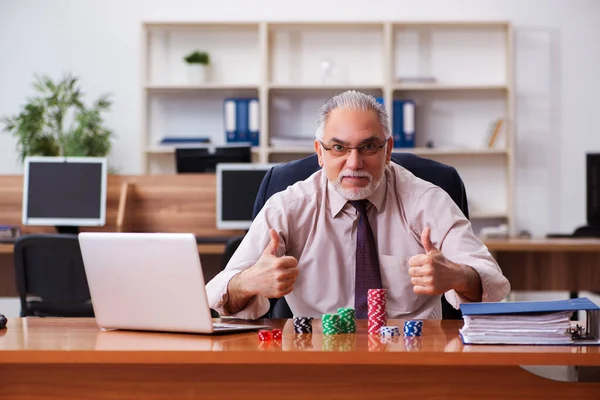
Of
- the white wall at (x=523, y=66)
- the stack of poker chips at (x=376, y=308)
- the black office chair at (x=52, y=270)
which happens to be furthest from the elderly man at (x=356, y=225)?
the white wall at (x=523, y=66)

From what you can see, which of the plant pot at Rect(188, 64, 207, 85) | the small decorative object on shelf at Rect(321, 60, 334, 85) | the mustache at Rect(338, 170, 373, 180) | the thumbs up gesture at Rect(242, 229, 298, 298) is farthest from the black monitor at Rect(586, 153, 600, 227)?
the thumbs up gesture at Rect(242, 229, 298, 298)

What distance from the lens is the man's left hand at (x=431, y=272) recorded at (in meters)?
1.73

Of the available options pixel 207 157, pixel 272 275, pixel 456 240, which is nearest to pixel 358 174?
pixel 456 240

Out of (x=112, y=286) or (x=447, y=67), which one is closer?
(x=112, y=286)

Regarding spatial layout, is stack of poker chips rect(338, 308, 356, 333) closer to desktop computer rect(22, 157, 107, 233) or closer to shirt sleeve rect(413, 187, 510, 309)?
shirt sleeve rect(413, 187, 510, 309)

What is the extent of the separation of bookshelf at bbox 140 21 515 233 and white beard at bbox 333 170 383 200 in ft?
13.2

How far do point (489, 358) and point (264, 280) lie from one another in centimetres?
56

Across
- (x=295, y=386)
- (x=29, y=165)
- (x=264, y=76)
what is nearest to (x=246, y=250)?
(x=295, y=386)

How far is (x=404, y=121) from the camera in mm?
5977

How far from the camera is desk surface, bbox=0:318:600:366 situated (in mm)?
1399

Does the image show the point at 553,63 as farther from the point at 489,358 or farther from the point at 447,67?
the point at 489,358

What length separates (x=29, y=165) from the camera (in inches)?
179

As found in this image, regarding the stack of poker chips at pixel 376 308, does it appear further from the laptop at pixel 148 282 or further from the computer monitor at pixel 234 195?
the computer monitor at pixel 234 195

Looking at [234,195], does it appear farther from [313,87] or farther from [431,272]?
[431,272]
